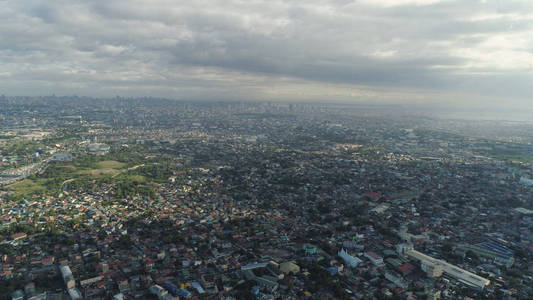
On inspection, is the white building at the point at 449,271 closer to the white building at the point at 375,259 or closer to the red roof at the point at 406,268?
the red roof at the point at 406,268

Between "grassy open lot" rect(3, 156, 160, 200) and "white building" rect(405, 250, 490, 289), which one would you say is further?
"grassy open lot" rect(3, 156, 160, 200)

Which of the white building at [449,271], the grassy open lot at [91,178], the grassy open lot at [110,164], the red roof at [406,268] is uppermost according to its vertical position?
the grassy open lot at [110,164]

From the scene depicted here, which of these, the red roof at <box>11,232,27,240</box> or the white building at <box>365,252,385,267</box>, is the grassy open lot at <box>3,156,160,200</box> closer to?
the red roof at <box>11,232,27,240</box>

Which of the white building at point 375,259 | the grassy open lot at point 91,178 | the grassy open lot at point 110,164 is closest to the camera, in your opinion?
the white building at point 375,259

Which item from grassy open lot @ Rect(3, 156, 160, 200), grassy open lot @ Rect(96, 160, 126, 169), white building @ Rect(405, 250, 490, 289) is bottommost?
white building @ Rect(405, 250, 490, 289)

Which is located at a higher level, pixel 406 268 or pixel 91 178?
pixel 91 178

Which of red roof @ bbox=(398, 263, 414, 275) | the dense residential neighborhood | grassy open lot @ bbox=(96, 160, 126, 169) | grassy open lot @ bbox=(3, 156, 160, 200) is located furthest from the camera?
grassy open lot @ bbox=(96, 160, 126, 169)

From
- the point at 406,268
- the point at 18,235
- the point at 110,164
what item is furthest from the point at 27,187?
the point at 406,268

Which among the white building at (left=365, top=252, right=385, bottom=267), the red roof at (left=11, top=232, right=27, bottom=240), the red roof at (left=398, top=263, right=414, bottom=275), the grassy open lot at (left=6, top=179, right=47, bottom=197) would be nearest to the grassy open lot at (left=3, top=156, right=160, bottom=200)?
the grassy open lot at (left=6, top=179, right=47, bottom=197)

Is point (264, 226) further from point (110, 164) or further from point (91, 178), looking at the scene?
point (110, 164)

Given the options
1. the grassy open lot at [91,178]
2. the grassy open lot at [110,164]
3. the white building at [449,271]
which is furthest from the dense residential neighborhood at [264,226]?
the grassy open lot at [110,164]

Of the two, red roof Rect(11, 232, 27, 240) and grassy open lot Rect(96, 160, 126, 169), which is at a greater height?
grassy open lot Rect(96, 160, 126, 169)
